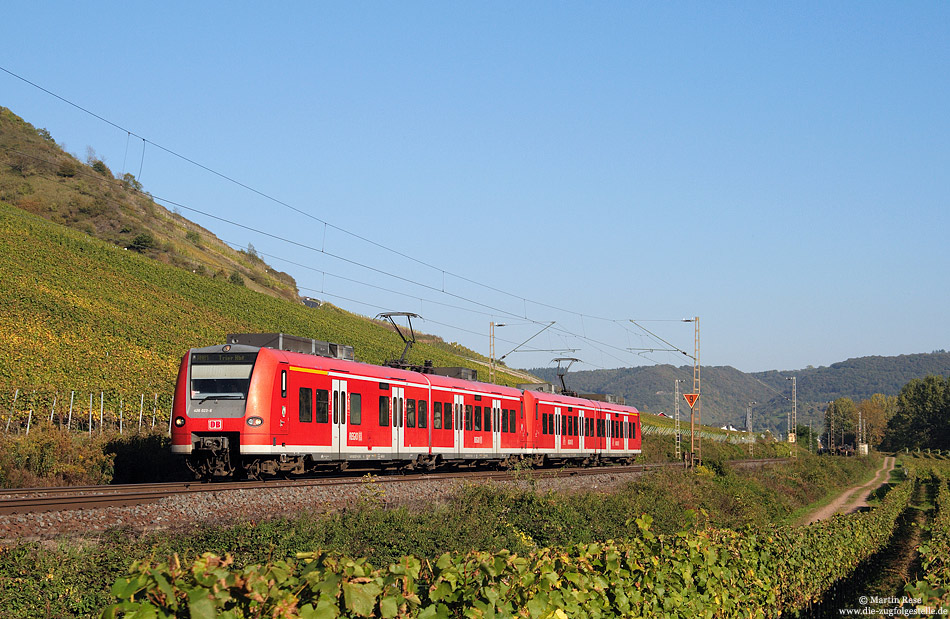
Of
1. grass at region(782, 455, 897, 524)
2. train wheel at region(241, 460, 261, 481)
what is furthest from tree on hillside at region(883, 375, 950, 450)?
train wheel at region(241, 460, 261, 481)

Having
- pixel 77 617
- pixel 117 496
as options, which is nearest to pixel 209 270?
pixel 117 496

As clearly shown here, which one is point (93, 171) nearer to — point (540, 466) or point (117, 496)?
point (540, 466)

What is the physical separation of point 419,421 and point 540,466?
14.7 metres

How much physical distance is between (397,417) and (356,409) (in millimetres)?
2648

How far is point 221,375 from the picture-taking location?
68.9 feet

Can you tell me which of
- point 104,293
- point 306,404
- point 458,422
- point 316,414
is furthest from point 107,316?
point 306,404

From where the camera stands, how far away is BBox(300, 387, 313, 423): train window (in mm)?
22156

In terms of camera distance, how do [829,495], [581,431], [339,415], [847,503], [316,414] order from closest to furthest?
[316,414] → [339,415] → [581,431] → [847,503] → [829,495]

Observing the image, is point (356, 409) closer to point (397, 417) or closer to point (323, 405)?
point (323, 405)

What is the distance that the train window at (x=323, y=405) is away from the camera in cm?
2291

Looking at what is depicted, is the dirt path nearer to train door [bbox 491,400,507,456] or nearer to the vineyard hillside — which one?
train door [bbox 491,400,507,456]

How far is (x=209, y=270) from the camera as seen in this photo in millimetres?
86500

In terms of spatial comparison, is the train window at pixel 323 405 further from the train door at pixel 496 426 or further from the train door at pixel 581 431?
the train door at pixel 581 431

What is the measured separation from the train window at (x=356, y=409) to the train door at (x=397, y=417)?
81.7 inches
